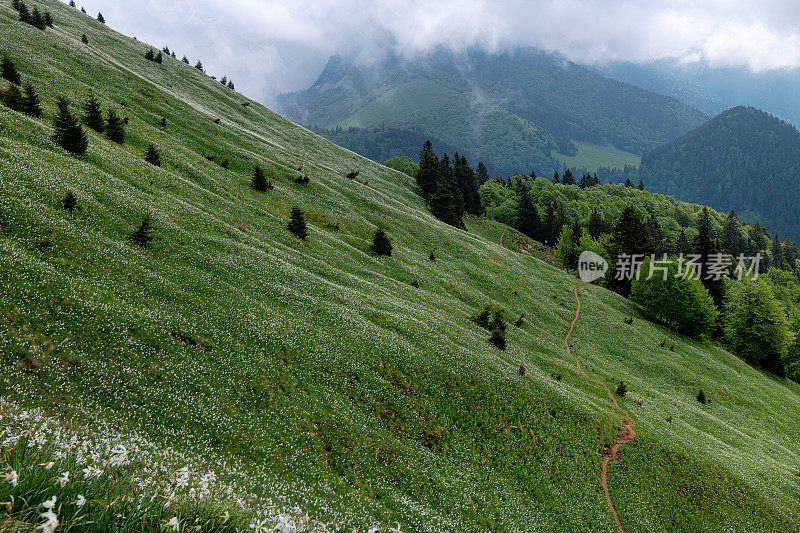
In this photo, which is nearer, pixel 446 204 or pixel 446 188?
pixel 446 204

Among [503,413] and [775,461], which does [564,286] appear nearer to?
[775,461]

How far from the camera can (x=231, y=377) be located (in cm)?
1908

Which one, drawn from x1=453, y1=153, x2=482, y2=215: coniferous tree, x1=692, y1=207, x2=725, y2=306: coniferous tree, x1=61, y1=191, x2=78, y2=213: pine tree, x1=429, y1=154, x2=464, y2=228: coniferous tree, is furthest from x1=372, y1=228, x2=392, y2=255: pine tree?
x1=692, y1=207, x2=725, y2=306: coniferous tree

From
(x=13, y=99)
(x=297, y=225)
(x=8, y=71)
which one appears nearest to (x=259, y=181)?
(x=297, y=225)

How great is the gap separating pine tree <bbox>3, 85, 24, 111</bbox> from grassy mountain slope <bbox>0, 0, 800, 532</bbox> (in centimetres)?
195

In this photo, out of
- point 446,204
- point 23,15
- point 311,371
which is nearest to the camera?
point 311,371

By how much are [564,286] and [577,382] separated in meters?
38.5

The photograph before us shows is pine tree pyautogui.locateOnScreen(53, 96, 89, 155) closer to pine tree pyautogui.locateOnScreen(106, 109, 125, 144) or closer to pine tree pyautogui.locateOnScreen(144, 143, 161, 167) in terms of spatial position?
pine tree pyautogui.locateOnScreen(144, 143, 161, 167)

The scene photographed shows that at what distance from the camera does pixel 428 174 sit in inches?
4513

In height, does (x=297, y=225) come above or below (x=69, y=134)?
below

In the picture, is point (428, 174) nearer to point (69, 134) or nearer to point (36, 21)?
point (36, 21)

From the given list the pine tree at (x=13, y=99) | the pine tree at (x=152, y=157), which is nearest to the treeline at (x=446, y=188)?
the pine tree at (x=152, y=157)

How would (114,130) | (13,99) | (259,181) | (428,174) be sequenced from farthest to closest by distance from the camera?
(428,174)
(259,181)
(114,130)
(13,99)

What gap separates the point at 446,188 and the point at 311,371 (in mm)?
88072
